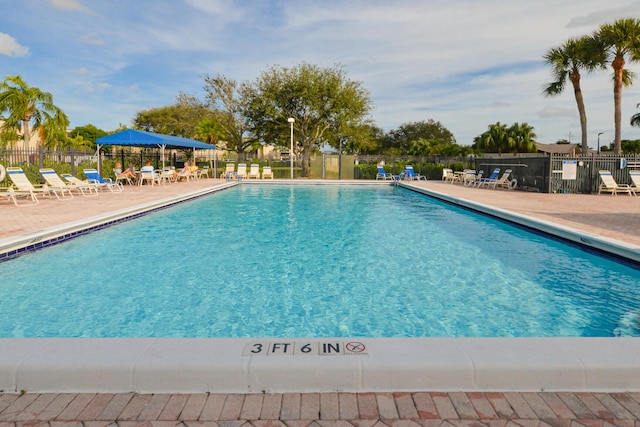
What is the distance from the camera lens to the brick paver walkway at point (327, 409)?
202 cm

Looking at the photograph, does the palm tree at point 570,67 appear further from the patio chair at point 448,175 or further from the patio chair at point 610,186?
the patio chair at point 610,186

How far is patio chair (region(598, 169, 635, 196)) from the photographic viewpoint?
15.2m

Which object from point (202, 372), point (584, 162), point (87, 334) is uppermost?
point (584, 162)

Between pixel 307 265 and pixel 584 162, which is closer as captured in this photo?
pixel 307 265

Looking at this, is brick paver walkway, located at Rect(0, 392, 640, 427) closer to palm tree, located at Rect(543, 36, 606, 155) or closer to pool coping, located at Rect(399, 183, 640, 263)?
pool coping, located at Rect(399, 183, 640, 263)

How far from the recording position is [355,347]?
8.46 feet

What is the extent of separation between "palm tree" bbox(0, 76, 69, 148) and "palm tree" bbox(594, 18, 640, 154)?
30.0m

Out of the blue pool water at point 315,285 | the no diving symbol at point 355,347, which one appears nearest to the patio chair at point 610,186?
the blue pool water at point 315,285

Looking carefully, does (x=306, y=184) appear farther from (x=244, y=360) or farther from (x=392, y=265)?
(x=244, y=360)

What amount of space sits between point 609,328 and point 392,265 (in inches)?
108

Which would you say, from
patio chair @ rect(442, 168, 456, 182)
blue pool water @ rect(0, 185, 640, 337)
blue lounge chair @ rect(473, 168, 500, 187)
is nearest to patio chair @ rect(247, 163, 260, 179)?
patio chair @ rect(442, 168, 456, 182)

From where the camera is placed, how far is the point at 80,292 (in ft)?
16.2

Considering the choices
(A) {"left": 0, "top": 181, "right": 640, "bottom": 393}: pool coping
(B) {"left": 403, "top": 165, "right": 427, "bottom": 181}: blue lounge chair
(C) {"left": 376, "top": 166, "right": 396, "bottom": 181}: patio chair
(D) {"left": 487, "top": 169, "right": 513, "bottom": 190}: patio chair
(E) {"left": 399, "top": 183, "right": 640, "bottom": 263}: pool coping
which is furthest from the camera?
(C) {"left": 376, "top": 166, "right": 396, "bottom": 181}: patio chair

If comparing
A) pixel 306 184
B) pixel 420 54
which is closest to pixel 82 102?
pixel 306 184
